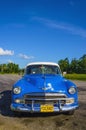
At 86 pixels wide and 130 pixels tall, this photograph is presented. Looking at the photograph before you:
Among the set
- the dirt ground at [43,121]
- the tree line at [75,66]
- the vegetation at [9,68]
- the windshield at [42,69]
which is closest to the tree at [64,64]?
the tree line at [75,66]

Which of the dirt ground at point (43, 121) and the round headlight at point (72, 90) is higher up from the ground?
the round headlight at point (72, 90)

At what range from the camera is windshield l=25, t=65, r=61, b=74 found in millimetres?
11734

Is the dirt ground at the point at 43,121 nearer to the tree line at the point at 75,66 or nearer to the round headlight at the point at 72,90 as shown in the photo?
the round headlight at the point at 72,90

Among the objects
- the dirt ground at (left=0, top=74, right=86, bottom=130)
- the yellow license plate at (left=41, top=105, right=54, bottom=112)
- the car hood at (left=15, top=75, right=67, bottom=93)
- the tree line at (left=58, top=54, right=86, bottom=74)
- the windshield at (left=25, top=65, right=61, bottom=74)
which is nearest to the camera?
the dirt ground at (left=0, top=74, right=86, bottom=130)

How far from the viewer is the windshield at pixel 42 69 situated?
38.5ft

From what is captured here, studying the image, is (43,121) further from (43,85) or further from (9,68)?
(9,68)

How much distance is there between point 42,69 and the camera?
38.9 feet

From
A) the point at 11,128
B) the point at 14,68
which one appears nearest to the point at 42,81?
the point at 11,128

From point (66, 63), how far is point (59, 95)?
130m

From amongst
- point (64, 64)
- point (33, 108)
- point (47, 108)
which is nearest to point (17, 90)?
point (33, 108)

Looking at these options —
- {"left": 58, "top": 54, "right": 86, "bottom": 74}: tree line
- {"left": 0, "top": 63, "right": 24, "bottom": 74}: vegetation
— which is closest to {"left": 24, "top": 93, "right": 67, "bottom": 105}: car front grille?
{"left": 58, "top": 54, "right": 86, "bottom": 74}: tree line

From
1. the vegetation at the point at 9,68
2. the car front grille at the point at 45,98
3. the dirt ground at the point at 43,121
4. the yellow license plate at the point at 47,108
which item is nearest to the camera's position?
the dirt ground at the point at 43,121

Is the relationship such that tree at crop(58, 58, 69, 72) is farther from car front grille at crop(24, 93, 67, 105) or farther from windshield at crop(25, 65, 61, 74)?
car front grille at crop(24, 93, 67, 105)

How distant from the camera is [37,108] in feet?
29.3
